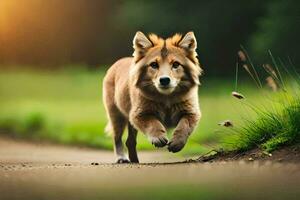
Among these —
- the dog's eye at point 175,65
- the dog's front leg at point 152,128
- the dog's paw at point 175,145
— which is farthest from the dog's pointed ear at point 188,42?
the dog's paw at point 175,145

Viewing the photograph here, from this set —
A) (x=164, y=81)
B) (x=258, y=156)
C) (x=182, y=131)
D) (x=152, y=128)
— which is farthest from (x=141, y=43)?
(x=258, y=156)

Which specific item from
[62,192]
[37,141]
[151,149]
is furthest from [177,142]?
[37,141]

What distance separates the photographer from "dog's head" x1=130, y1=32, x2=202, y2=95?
7156 millimetres

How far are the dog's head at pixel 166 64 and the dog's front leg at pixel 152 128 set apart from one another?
0.90 ft

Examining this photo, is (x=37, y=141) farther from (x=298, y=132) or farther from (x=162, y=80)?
(x=298, y=132)

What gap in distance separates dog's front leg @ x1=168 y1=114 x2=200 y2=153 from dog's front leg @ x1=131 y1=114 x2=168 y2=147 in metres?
0.08

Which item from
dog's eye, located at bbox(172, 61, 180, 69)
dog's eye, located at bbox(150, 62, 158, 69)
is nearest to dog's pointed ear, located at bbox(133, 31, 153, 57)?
dog's eye, located at bbox(150, 62, 158, 69)

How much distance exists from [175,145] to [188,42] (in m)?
1.15

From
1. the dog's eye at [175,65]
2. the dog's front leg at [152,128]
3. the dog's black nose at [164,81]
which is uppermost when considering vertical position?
the dog's eye at [175,65]

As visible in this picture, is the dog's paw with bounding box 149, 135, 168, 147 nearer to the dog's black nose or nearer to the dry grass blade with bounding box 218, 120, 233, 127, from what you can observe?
the dog's black nose

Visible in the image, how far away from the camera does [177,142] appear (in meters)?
6.88

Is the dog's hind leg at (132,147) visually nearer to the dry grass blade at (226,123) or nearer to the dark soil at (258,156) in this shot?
the dark soil at (258,156)

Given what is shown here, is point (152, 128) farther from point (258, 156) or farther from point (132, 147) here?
point (132, 147)

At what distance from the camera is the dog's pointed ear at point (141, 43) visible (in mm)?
7449
